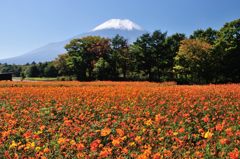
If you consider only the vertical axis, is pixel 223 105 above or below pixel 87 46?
below

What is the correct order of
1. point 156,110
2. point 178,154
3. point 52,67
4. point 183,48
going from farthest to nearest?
point 52,67 → point 183,48 → point 156,110 → point 178,154

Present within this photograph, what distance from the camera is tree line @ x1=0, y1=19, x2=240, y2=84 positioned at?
36.8 meters

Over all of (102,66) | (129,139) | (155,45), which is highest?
(155,45)

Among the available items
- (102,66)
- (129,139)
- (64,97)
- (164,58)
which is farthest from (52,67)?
(129,139)

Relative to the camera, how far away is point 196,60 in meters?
36.1

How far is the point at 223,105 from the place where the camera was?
9.41 metres

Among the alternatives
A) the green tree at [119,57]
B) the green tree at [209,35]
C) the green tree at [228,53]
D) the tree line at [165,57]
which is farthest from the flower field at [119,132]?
the green tree at [119,57]

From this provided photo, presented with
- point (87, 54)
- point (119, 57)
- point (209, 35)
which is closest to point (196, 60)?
point (209, 35)

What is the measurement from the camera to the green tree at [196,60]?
35781 millimetres

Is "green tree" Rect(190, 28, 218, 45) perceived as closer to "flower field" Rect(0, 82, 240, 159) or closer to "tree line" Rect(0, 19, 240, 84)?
"tree line" Rect(0, 19, 240, 84)

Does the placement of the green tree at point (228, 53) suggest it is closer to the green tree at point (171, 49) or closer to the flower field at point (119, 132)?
the green tree at point (171, 49)

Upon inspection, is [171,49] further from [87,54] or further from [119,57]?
[87,54]

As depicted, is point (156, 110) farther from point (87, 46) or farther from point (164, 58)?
point (87, 46)

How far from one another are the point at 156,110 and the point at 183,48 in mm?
29582
